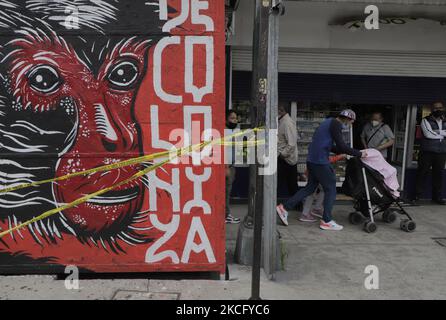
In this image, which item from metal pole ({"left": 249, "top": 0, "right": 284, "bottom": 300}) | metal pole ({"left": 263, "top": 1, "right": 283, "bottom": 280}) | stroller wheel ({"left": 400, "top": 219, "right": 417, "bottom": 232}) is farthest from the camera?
stroller wheel ({"left": 400, "top": 219, "right": 417, "bottom": 232})

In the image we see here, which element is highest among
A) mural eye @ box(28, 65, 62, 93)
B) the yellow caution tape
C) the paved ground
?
mural eye @ box(28, 65, 62, 93)

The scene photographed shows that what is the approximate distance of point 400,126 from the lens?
8.67 m

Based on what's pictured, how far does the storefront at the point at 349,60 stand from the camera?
7777 mm

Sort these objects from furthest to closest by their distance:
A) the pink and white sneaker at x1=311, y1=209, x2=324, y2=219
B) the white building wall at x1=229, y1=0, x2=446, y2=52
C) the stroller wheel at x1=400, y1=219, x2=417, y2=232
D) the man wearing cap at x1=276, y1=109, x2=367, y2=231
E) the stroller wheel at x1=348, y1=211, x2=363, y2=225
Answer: the white building wall at x1=229, y1=0, x2=446, y2=52 → the pink and white sneaker at x1=311, y1=209, x2=324, y2=219 → the stroller wheel at x1=348, y1=211, x2=363, y2=225 → the stroller wheel at x1=400, y1=219, x2=417, y2=232 → the man wearing cap at x1=276, y1=109, x2=367, y2=231

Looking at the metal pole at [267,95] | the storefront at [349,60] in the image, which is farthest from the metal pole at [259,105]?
the storefront at [349,60]

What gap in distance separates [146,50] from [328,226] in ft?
12.3

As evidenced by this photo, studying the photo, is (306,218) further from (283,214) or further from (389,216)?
(389,216)

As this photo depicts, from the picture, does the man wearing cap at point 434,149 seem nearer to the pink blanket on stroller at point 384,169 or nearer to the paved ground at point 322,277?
the paved ground at point 322,277

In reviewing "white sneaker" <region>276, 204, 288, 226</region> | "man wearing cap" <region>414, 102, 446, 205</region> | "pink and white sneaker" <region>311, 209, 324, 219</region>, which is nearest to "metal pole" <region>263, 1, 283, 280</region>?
"white sneaker" <region>276, 204, 288, 226</region>

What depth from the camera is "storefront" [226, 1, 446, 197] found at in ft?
25.5

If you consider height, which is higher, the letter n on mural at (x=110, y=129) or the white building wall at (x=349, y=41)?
the white building wall at (x=349, y=41)

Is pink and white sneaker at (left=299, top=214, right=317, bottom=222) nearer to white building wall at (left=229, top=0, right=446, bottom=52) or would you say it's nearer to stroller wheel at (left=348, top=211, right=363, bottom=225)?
stroller wheel at (left=348, top=211, right=363, bottom=225)

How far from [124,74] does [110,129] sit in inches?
20.9

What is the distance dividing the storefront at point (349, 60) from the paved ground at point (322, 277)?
2379mm
